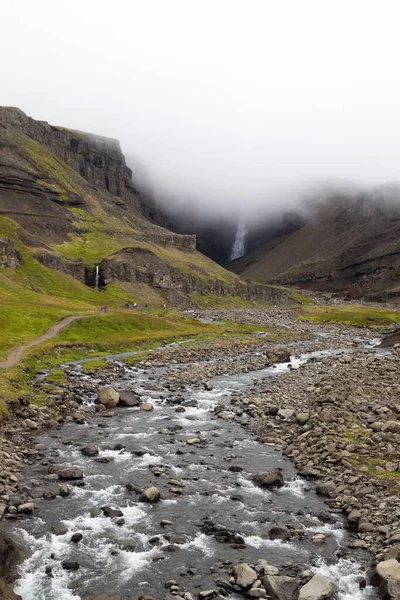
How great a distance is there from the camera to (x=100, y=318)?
300ft

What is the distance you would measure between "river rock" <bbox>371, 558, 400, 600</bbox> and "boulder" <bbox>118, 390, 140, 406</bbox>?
2822 centimetres

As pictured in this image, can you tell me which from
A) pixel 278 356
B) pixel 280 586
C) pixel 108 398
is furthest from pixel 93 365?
pixel 280 586

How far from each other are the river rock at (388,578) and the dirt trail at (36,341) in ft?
138

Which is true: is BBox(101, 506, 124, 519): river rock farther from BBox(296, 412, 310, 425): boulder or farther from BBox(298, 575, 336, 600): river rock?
Answer: BBox(296, 412, 310, 425): boulder

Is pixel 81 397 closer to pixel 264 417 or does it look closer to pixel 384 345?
pixel 264 417

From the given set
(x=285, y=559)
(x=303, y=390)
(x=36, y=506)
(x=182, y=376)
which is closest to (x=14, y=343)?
(x=182, y=376)

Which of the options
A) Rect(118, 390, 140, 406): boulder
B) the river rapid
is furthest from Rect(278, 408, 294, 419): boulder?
Rect(118, 390, 140, 406): boulder

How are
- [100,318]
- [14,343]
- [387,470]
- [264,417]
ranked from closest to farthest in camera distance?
1. [387,470]
2. [264,417]
3. [14,343]
4. [100,318]

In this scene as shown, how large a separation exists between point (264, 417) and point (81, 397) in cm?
1702

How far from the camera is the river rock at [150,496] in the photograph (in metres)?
23.2

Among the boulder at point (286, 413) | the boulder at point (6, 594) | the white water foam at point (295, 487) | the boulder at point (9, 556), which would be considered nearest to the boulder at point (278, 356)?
the boulder at point (286, 413)

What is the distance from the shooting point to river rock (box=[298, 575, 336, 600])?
15.6 meters

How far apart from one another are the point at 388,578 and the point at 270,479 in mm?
9537

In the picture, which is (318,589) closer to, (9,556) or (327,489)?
(327,489)
